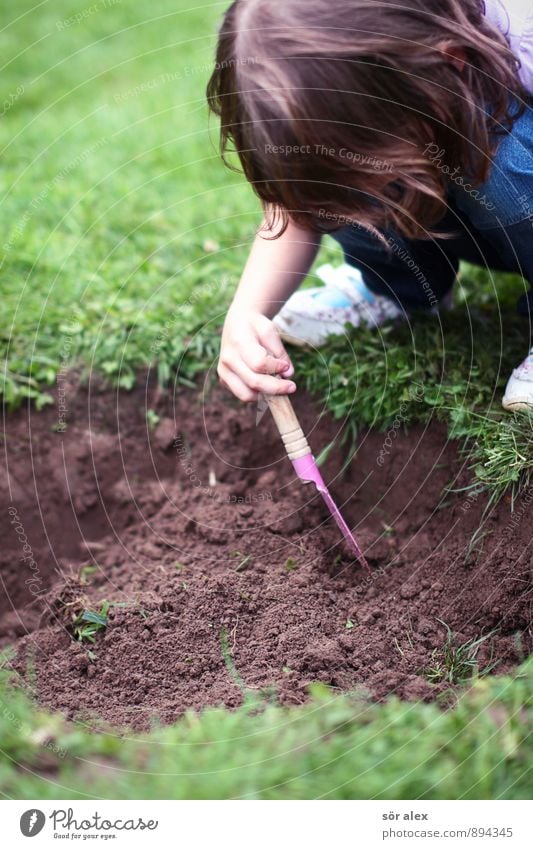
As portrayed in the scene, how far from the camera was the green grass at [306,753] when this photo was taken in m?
1.26

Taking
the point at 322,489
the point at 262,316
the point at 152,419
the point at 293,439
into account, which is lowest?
the point at 322,489

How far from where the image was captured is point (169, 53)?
12.9ft

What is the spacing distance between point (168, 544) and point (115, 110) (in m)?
2.36

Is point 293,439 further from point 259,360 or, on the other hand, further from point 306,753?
point 306,753

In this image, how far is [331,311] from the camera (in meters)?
2.24

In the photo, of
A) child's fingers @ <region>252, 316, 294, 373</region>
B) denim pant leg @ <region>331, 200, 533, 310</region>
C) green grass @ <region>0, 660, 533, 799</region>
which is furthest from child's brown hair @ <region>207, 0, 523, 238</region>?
green grass @ <region>0, 660, 533, 799</region>

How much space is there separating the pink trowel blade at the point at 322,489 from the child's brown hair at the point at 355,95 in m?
0.48

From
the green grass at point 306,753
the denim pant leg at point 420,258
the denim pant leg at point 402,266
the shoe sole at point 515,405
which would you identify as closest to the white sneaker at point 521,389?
→ the shoe sole at point 515,405

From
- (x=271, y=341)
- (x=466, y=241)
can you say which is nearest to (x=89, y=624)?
(x=271, y=341)

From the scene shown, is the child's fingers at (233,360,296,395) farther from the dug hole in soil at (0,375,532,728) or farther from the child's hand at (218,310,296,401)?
the dug hole in soil at (0,375,532,728)

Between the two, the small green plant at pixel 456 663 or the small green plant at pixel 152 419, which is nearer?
the small green plant at pixel 456 663

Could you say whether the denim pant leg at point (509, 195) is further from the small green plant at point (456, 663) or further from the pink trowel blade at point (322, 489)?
the small green plant at point (456, 663)

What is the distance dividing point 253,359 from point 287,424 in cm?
15
